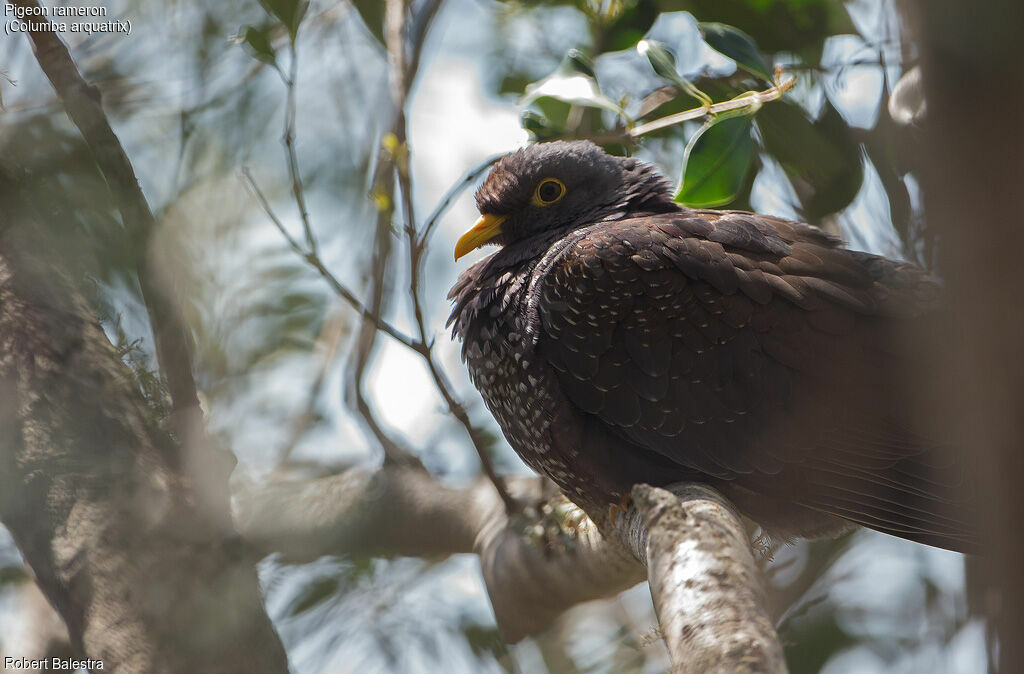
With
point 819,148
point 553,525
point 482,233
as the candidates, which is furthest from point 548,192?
point 553,525

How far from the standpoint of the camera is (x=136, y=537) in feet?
8.63

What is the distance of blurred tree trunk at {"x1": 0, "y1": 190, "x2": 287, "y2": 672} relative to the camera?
100 inches

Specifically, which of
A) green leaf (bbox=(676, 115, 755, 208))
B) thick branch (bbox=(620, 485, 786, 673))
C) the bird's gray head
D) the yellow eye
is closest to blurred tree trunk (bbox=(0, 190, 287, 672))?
thick branch (bbox=(620, 485, 786, 673))

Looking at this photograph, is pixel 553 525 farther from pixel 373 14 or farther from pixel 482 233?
pixel 373 14

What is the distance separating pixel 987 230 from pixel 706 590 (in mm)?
942

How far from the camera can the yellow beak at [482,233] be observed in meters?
3.72

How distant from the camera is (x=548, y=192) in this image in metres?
3.69

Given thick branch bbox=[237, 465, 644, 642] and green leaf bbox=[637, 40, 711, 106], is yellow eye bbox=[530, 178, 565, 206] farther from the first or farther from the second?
thick branch bbox=[237, 465, 644, 642]

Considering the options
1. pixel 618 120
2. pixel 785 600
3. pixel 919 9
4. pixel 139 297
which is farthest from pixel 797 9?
pixel 919 9

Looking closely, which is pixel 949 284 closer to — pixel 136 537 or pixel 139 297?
pixel 136 537

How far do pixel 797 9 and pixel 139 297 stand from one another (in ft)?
8.98

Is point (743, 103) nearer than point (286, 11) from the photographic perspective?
Yes

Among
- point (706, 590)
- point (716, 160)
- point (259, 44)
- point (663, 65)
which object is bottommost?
point (706, 590)

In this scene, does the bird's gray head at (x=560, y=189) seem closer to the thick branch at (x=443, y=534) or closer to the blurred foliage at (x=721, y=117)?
the blurred foliage at (x=721, y=117)
